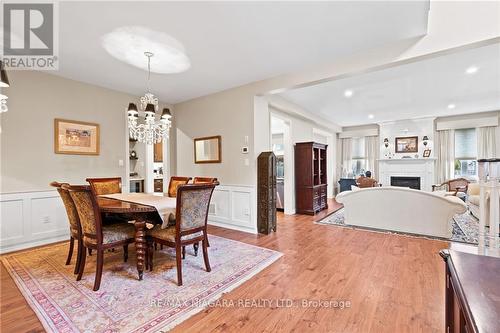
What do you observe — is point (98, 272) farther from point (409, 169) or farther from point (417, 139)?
point (417, 139)

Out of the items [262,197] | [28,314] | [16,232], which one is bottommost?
[28,314]

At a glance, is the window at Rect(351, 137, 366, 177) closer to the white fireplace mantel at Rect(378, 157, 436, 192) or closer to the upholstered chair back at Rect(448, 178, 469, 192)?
the white fireplace mantel at Rect(378, 157, 436, 192)

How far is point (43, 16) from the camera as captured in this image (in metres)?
2.26

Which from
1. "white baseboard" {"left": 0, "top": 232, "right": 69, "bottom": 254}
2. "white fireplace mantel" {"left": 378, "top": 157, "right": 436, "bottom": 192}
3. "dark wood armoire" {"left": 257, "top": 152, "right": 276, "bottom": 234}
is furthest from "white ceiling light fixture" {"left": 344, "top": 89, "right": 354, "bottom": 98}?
"white baseboard" {"left": 0, "top": 232, "right": 69, "bottom": 254}

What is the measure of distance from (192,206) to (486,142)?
8557mm

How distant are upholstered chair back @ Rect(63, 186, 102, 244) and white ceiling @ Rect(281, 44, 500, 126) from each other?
12.8 feet

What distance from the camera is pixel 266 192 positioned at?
4047mm

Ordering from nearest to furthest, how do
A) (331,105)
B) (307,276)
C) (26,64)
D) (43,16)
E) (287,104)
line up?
1. (43,16)
2. (307,276)
3. (26,64)
4. (287,104)
5. (331,105)

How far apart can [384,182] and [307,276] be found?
6.85m

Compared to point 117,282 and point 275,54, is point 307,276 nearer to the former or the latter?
point 117,282

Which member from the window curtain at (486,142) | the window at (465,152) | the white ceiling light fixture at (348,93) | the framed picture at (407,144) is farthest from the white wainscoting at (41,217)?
the window curtain at (486,142)

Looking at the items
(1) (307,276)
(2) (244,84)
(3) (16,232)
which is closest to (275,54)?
(2) (244,84)

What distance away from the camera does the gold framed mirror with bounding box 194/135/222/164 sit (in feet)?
15.3

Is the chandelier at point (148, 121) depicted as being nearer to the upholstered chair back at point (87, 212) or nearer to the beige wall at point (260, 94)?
the upholstered chair back at point (87, 212)
